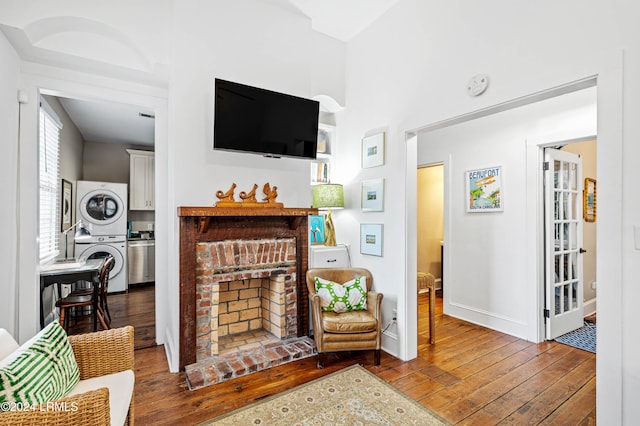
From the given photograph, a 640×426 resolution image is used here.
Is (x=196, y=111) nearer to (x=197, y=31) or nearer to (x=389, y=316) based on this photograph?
(x=197, y=31)

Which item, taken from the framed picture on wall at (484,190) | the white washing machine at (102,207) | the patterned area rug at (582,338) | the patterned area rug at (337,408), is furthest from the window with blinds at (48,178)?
the patterned area rug at (582,338)

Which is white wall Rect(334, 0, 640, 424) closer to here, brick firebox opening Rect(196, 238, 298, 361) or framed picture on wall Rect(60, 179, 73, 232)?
brick firebox opening Rect(196, 238, 298, 361)

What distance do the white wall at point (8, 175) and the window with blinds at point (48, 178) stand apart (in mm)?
956

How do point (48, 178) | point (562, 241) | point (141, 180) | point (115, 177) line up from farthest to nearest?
point (115, 177), point (141, 180), point (48, 178), point (562, 241)

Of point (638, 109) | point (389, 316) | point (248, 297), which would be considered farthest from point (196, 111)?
point (638, 109)

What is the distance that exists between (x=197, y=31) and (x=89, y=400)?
8.97 ft

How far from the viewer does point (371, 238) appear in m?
3.24

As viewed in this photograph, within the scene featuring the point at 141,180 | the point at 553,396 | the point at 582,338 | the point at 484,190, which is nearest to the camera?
the point at 553,396

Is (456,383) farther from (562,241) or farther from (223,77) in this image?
(223,77)

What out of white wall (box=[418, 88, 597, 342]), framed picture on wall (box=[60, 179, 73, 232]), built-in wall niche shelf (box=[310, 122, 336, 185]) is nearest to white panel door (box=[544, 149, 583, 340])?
white wall (box=[418, 88, 597, 342])

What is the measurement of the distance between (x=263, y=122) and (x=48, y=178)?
272 cm

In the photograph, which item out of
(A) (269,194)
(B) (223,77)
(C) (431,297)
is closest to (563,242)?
(C) (431,297)

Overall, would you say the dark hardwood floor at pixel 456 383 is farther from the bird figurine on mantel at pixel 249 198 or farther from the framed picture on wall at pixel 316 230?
the bird figurine on mantel at pixel 249 198

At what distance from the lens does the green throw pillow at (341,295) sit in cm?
293
